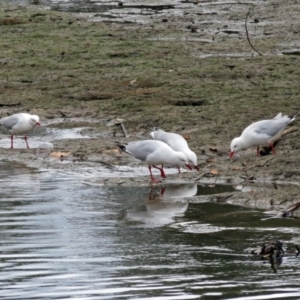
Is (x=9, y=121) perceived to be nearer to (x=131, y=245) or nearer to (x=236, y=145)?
(x=236, y=145)

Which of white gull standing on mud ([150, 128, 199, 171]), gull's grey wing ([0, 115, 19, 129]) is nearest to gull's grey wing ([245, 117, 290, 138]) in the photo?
white gull standing on mud ([150, 128, 199, 171])

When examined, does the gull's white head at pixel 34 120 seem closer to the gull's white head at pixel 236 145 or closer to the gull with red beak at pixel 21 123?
the gull with red beak at pixel 21 123

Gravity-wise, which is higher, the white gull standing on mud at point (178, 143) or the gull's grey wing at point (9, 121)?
the gull's grey wing at point (9, 121)

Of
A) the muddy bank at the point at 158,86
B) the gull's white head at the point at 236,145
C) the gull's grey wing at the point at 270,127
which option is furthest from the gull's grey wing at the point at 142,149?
the gull's grey wing at the point at 270,127

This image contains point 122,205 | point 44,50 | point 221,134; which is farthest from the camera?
point 44,50

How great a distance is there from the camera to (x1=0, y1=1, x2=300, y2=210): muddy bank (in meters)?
12.2

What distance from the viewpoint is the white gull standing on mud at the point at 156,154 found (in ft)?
38.7

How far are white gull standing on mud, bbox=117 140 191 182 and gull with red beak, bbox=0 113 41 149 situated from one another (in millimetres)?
2176

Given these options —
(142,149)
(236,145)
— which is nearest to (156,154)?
(142,149)

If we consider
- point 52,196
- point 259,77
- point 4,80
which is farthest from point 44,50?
point 52,196

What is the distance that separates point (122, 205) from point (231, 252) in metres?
2.07

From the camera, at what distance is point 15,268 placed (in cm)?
812

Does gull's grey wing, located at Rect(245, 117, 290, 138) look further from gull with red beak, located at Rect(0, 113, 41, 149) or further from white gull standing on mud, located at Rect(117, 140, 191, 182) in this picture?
gull with red beak, located at Rect(0, 113, 41, 149)

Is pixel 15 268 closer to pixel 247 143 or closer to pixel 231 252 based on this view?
pixel 231 252
